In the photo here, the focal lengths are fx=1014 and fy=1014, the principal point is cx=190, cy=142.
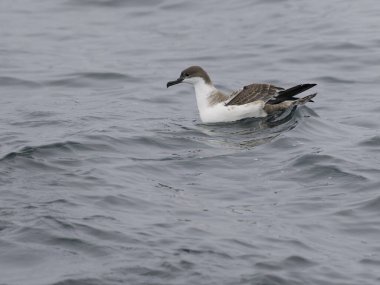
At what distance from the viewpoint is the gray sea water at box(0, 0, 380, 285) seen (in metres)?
8.55

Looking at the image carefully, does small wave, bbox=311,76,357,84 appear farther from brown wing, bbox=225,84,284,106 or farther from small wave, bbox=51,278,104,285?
small wave, bbox=51,278,104,285

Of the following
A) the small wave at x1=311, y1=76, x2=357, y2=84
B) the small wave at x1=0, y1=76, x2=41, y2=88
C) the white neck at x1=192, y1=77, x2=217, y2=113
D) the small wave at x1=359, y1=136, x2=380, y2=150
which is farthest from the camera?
the small wave at x1=0, y1=76, x2=41, y2=88

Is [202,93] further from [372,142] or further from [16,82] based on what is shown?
[16,82]

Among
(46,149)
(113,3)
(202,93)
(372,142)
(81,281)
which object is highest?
(113,3)

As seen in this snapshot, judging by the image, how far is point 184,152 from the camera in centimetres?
1220

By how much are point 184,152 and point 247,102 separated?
1.88 metres

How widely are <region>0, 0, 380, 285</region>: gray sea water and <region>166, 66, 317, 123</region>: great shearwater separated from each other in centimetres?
15

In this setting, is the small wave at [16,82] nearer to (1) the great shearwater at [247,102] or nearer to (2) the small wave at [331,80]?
(1) the great shearwater at [247,102]

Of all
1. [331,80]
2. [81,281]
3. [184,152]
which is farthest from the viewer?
[331,80]

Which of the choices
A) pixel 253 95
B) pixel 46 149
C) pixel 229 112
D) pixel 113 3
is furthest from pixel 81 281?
pixel 113 3

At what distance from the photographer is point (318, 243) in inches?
356

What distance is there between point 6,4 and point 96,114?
8865mm

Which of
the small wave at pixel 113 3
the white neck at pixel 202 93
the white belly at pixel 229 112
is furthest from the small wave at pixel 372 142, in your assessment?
the small wave at pixel 113 3

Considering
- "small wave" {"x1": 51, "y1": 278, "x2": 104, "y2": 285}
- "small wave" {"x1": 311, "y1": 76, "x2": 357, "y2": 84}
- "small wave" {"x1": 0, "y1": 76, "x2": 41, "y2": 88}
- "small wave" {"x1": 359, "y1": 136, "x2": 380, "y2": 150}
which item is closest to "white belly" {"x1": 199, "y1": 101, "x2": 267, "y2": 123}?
"small wave" {"x1": 359, "y1": 136, "x2": 380, "y2": 150}
